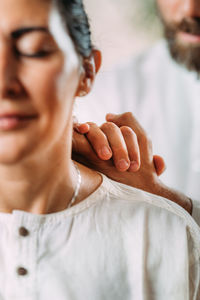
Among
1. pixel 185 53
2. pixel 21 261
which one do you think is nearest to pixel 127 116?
pixel 185 53

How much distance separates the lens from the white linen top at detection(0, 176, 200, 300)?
73 cm

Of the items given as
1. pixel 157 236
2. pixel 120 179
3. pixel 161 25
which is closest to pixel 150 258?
pixel 157 236

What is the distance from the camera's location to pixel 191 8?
2.60 feet

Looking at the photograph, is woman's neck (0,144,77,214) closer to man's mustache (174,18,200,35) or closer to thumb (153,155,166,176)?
thumb (153,155,166,176)

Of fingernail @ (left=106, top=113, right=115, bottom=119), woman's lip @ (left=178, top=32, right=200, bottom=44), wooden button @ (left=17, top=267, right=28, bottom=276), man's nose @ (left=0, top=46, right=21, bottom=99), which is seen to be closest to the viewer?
man's nose @ (left=0, top=46, right=21, bottom=99)

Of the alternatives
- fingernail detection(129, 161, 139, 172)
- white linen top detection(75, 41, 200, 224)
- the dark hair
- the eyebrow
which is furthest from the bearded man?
the eyebrow

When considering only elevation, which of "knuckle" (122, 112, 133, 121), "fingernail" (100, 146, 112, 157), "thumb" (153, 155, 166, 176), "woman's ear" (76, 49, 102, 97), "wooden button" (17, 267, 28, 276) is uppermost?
"woman's ear" (76, 49, 102, 97)

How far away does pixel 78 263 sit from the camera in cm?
76

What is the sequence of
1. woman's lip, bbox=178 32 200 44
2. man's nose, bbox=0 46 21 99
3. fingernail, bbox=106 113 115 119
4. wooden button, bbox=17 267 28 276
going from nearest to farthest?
1. man's nose, bbox=0 46 21 99
2. wooden button, bbox=17 267 28 276
3. woman's lip, bbox=178 32 200 44
4. fingernail, bbox=106 113 115 119

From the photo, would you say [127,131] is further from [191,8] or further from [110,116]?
[191,8]

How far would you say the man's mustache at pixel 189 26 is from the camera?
81 cm

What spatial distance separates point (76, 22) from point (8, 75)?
0.17m

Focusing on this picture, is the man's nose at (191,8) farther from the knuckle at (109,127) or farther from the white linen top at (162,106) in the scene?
the knuckle at (109,127)

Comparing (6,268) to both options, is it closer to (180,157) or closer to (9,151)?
(9,151)
